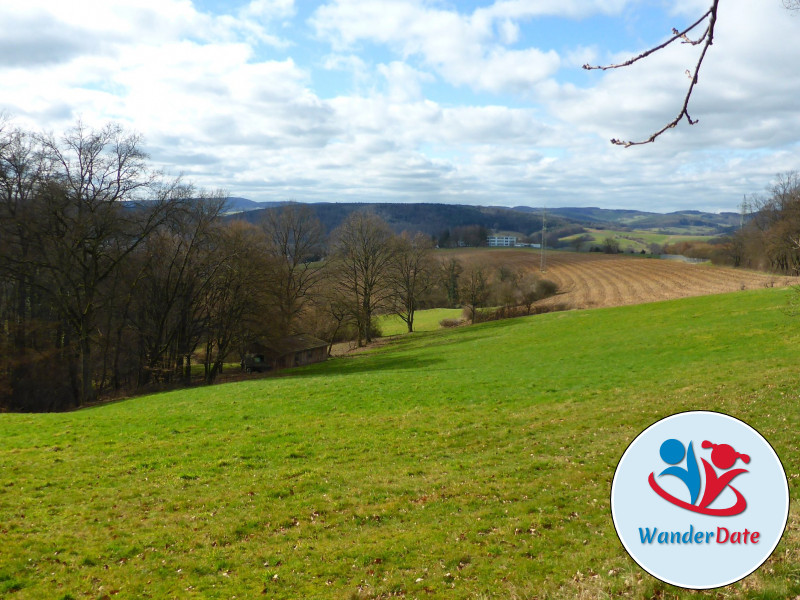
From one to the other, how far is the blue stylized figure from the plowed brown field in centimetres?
4747

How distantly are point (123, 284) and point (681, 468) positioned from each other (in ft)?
116

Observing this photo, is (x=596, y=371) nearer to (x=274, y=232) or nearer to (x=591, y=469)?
(x=591, y=469)

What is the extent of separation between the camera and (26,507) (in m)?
9.96

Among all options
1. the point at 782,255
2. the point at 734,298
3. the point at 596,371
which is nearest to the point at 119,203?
the point at 596,371

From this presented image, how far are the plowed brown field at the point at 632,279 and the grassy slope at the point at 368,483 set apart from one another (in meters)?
29.1

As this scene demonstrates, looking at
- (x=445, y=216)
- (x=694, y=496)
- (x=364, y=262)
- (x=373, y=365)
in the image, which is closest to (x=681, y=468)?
(x=694, y=496)

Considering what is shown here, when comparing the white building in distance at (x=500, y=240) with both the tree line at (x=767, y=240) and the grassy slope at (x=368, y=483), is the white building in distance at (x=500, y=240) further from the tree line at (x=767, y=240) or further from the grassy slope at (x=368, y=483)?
the grassy slope at (x=368, y=483)

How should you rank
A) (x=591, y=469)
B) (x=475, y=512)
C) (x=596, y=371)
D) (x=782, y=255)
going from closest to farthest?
(x=475, y=512), (x=591, y=469), (x=596, y=371), (x=782, y=255)

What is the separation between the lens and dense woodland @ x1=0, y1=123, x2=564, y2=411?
2656cm

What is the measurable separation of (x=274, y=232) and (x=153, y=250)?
46.7 ft

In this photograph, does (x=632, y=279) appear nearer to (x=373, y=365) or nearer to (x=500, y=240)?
(x=373, y=365)

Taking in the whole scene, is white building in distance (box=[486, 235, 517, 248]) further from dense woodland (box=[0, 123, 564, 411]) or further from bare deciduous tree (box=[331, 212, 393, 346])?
dense woodland (box=[0, 123, 564, 411])

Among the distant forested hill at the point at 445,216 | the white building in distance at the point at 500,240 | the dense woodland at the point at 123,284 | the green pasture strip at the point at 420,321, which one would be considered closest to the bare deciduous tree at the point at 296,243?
the dense woodland at the point at 123,284

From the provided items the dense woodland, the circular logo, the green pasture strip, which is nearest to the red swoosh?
the circular logo
